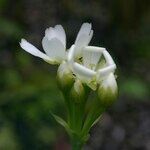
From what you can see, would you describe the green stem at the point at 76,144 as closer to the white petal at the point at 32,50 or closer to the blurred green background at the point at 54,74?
the white petal at the point at 32,50

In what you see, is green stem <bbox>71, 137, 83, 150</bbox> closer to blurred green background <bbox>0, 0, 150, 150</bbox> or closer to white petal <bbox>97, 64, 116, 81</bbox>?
white petal <bbox>97, 64, 116, 81</bbox>

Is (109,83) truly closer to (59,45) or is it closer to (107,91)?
(107,91)

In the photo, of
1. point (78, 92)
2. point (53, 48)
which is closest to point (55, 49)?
point (53, 48)

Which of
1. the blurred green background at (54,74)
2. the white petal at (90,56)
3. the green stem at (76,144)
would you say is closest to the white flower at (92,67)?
the white petal at (90,56)

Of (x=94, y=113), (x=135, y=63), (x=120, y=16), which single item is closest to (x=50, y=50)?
(x=94, y=113)

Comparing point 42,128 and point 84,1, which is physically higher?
point 42,128

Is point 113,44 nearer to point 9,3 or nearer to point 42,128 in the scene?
point 9,3

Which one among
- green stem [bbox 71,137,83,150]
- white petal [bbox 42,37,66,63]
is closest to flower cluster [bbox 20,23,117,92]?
white petal [bbox 42,37,66,63]
